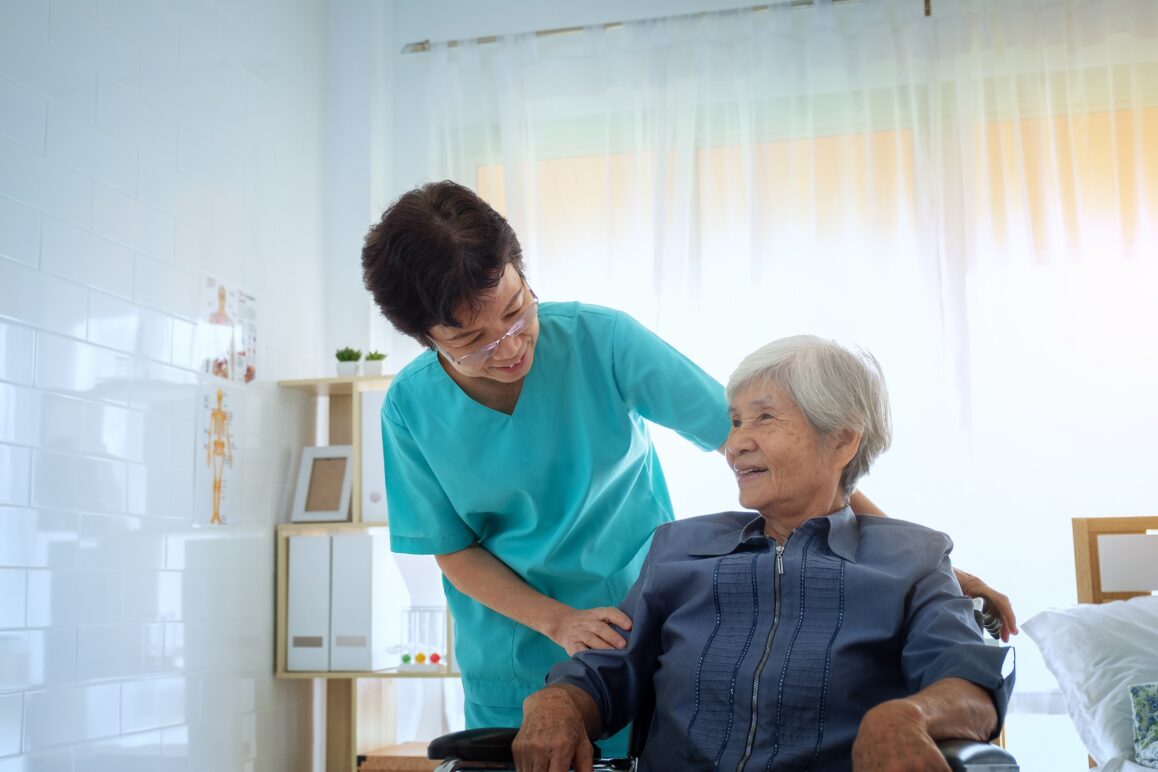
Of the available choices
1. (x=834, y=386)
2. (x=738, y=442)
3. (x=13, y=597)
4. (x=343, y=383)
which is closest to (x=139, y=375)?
(x=13, y=597)

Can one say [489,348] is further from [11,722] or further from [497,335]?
[11,722]

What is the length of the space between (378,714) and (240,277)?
5.01ft

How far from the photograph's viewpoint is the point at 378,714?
384cm

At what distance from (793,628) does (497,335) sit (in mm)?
588

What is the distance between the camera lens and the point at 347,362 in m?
3.83

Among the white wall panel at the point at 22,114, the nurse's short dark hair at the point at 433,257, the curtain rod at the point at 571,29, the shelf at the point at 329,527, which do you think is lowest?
the shelf at the point at 329,527

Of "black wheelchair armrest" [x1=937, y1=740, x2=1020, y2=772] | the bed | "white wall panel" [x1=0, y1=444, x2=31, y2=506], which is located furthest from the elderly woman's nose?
"white wall panel" [x1=0, y1=444, x2=31, y2=506]

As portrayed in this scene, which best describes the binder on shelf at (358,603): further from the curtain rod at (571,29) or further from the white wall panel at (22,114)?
the curtain rod at (571,29)

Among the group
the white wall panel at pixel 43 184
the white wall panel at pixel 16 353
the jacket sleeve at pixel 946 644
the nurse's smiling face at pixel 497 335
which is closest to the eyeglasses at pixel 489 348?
the nurse's smiling face at pixel 497 335

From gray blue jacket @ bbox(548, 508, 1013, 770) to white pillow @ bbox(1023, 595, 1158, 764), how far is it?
1.25 metres

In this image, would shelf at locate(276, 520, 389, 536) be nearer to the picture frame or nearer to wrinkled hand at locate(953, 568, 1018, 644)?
the picture frame

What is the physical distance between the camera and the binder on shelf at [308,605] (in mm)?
3680

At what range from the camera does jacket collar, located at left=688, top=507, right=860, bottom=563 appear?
5.29 ft

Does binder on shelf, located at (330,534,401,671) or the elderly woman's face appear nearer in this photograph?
the elderly woman's face
